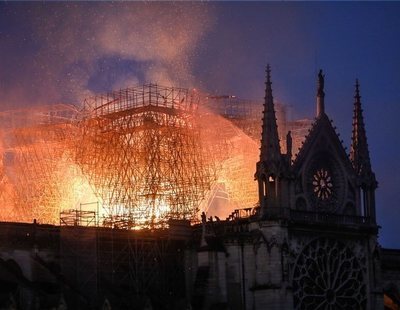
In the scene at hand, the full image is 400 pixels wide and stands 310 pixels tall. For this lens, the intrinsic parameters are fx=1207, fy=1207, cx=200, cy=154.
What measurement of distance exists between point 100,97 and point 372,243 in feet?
80.4

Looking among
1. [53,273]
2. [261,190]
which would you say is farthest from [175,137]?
[53,273]

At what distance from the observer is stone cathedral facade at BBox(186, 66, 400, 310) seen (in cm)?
6850

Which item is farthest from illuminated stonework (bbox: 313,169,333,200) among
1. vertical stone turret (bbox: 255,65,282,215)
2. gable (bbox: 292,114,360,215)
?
vertical stone turret (bbox: 255,65,282,215)

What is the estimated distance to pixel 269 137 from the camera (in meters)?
70.7

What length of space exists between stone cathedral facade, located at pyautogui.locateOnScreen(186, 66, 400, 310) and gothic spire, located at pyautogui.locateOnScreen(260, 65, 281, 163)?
58mm

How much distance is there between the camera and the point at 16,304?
189ft

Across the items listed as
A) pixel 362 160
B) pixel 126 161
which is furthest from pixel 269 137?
pixel 126 161

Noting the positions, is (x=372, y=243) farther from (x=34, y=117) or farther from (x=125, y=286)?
(x=34, y=117)

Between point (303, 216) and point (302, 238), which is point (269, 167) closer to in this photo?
point (303, 216)

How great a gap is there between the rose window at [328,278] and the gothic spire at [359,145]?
5493mm

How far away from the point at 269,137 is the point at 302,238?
6.21 meters

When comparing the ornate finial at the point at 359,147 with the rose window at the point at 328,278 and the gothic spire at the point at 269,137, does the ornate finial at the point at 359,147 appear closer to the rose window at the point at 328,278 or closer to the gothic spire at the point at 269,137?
the rose window at the point at 328,278

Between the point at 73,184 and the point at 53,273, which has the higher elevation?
the point at 73,184

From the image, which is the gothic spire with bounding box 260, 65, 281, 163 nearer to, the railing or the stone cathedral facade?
the stone cathedral facade
